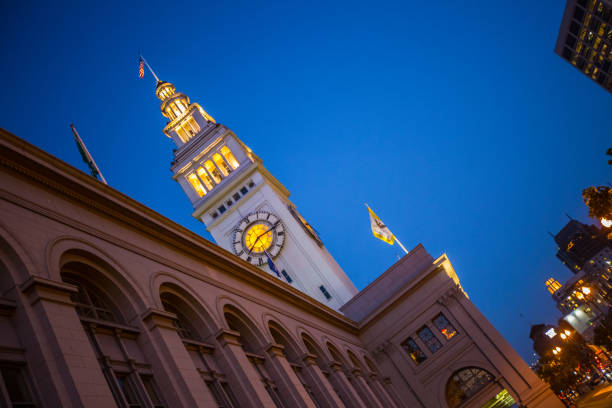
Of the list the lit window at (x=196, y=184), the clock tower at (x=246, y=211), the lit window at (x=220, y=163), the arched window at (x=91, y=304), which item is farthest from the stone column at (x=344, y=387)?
the lit window at (x=220, y=163)

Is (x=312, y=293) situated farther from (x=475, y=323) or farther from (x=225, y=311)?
(x=225, y=311)

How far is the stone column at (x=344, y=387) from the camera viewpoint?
30.5 metres

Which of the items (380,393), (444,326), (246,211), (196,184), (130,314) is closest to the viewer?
(130,314)

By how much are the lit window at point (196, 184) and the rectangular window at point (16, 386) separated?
5091cm

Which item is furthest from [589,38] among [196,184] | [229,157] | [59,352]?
[59,352]

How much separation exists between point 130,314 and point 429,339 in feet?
113

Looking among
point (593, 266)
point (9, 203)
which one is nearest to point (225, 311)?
point (9, 203)

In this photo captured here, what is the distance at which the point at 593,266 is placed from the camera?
180 m

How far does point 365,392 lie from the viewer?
113 feet

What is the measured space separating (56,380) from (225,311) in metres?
11.8

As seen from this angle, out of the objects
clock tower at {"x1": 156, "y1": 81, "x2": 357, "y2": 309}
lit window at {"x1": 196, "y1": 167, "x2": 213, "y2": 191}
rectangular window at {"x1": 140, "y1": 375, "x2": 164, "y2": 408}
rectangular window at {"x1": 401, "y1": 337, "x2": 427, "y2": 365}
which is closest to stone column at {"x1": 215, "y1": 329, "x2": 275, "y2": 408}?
rectangular window at {"x1": 140, "y1": 375, "x2": 164, "y2": 408}

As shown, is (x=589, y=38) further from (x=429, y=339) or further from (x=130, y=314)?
(x=130, y=314)

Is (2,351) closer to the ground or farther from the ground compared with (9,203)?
closer to the ground

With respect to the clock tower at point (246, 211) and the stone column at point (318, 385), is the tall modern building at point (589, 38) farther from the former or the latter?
the stone column at point (318, 385)
